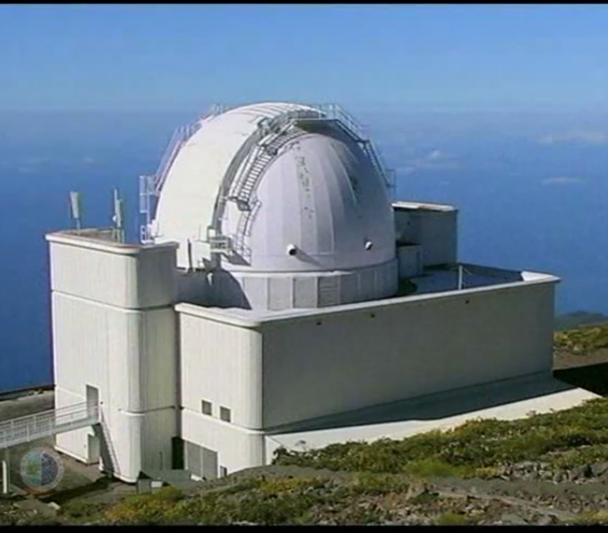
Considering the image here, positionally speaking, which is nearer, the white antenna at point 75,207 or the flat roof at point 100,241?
the flat roof at point 100,241

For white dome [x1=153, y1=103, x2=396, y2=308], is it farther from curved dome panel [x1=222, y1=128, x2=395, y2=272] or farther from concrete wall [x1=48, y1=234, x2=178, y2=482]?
concrete wall [x1=48, y1=234, x2=178, y2=482]

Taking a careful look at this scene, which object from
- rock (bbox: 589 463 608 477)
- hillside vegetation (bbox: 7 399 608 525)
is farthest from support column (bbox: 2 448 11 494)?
rock (bbox: 589 463 608 477)

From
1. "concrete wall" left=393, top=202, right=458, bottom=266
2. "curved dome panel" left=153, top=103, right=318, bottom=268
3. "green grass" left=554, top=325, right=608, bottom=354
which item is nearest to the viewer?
"curved dome panel" left=153, top=103, right=318, bottom=268

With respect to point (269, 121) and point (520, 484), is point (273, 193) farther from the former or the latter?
point (520, 484)

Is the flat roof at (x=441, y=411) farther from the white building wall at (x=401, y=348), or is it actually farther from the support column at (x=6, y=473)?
the support column at (x=6, y=473)

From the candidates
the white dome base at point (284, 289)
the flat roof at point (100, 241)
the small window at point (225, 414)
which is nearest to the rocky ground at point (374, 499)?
the small window at point (225, 414)
